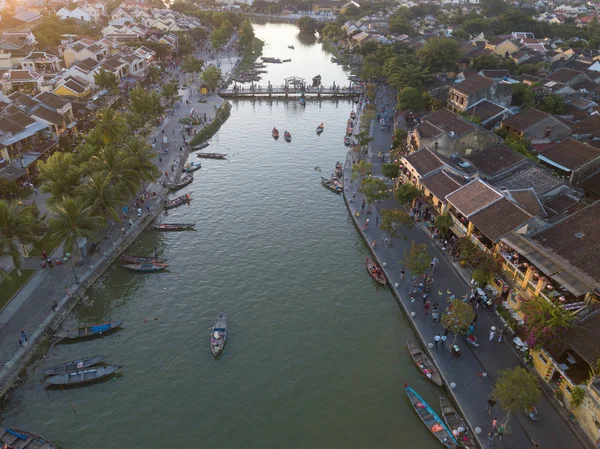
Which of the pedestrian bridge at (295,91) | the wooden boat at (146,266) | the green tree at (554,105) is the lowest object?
the wooden boat at (146,266)

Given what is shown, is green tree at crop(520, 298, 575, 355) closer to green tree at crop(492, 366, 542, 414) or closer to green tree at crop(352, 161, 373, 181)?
green tree at crop(492, 366, 542, 414)

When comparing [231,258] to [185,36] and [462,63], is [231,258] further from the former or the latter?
[185,36]

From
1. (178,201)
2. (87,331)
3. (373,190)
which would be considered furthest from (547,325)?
(178,201)

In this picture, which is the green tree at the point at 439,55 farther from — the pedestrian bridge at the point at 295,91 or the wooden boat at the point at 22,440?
the wooden boat at the point at 22,440

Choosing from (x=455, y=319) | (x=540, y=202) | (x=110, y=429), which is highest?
(x=540, y=202)

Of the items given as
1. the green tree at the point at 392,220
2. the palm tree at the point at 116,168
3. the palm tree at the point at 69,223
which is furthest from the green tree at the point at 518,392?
the palm tree at the point at 116,168

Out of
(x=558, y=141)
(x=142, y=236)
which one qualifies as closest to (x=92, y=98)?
(x=142, y=236)
